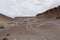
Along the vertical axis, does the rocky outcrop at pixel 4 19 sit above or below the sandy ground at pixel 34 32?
above

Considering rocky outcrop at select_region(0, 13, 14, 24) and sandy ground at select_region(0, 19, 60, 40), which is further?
rocky outcrop at select_region(0, 13, 14, 24)

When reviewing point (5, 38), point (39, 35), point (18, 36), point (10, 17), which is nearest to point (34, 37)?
point (39, 35)

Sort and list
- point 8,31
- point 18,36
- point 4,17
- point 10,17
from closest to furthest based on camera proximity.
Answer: point 18,36 < point 8,31 < point 10,17 < point 4,17

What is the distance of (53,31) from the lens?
13.3 ft

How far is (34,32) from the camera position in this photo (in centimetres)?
419

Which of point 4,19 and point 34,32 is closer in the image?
point 34,32

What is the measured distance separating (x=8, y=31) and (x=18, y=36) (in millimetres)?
537

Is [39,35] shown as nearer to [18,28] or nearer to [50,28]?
[50,28]

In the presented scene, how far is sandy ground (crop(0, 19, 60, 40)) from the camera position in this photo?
3.91 metres

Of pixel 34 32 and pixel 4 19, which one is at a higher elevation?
pixel 4 19

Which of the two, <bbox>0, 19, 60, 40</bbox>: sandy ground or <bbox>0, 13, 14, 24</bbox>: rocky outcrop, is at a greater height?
<bbox>0, 13, 14, 24</bbox>: rocky outcrop

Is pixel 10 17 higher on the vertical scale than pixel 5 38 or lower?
higher

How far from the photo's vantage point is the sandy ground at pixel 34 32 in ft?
12.8

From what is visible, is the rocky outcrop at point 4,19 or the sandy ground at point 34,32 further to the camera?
the rocky outcrop at point 4,19
